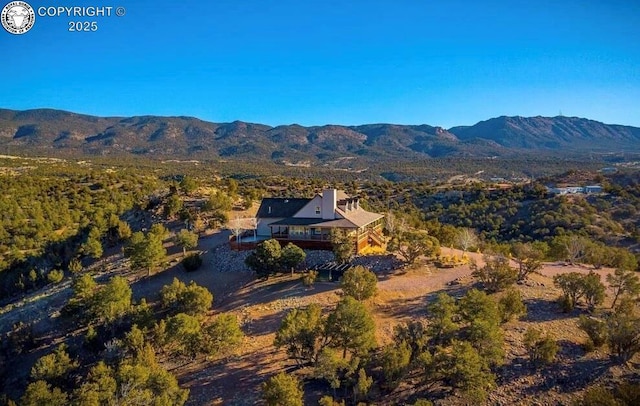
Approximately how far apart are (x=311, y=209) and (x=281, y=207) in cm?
314

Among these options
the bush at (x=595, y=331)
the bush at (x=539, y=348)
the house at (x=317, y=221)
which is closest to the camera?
the bush at (x=539, y=348)

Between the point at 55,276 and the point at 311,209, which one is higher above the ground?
the point at 311,209

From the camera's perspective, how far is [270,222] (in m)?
35.4

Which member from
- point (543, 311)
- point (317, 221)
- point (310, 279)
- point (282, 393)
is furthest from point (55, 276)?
point (543, 311)

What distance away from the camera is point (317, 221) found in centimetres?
3288

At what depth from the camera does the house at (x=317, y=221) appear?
3206cm

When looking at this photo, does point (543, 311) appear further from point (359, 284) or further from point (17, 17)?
point (17, 17)

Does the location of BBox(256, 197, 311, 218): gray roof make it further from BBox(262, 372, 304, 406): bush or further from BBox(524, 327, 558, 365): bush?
BBox(262, 372, 304, 406): bush

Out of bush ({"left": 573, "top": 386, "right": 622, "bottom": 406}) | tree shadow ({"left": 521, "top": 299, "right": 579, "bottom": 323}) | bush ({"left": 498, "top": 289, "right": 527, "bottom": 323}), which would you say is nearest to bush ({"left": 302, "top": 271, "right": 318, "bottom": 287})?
bush ({"left": 498, "top": 289, "right": 527, "bottom": 323})

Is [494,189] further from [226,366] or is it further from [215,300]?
[226,366]

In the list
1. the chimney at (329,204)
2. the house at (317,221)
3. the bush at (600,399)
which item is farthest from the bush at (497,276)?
the bush at (600,399)

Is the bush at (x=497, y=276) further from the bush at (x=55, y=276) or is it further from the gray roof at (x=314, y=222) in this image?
the bush at (x=55, y=276)

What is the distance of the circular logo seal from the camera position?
35.0 metres

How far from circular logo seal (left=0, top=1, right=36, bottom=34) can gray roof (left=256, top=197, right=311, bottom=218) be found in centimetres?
2515
